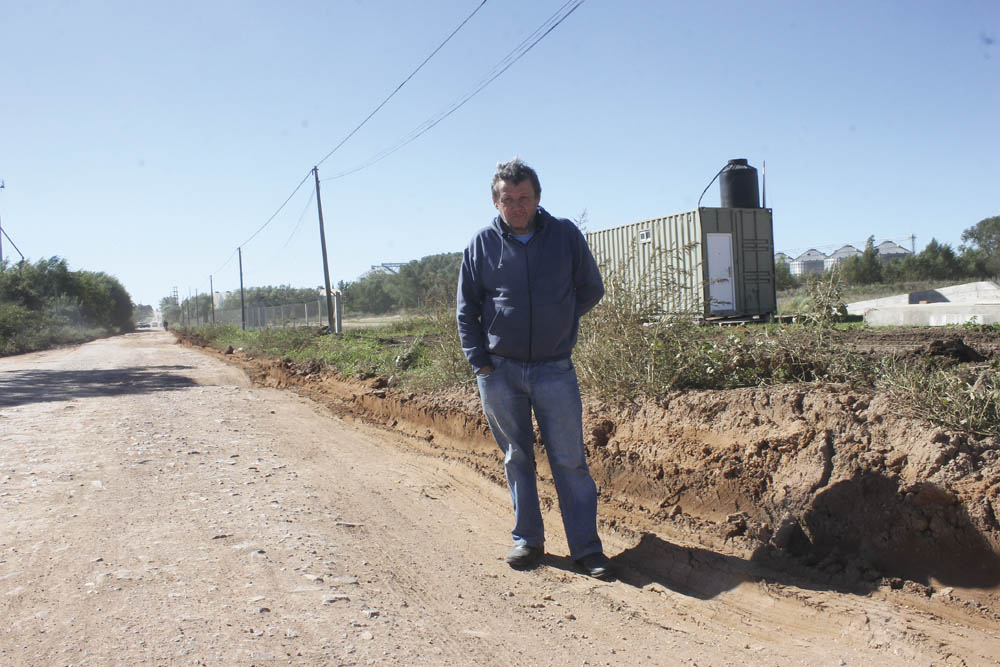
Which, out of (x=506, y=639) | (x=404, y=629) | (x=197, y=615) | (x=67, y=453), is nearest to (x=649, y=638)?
(x=506, y=639)

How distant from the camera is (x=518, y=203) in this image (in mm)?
3229

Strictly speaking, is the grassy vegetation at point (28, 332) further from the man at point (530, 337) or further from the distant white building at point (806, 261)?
the distant white building at point (806, 261)

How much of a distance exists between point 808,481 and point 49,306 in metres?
49.0

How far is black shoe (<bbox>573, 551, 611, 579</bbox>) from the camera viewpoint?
10.5 feet

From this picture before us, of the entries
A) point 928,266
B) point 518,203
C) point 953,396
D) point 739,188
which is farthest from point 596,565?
point 928,266

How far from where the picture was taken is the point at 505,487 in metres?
4.97

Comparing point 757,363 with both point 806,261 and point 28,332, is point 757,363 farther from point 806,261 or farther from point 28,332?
point 806,261

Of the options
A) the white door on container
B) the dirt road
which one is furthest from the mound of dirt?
the white door on container

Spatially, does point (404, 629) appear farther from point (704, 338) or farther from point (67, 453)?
point (67, 453)

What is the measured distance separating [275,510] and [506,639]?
2024 mm

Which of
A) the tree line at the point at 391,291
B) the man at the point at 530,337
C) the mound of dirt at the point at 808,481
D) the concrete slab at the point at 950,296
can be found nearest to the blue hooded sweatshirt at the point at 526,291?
the man at the point at 530,337

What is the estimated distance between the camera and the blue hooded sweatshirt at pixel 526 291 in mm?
3223

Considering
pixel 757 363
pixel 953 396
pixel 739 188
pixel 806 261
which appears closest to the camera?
pixel 953 396

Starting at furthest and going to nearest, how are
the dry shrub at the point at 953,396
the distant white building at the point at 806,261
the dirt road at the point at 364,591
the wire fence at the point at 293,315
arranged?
the distant white building at the point at 806,261 < the wire fence at the point at 293,315 < the dry shrub at the point at 953,396 < the dirt road at the point at 364,591
